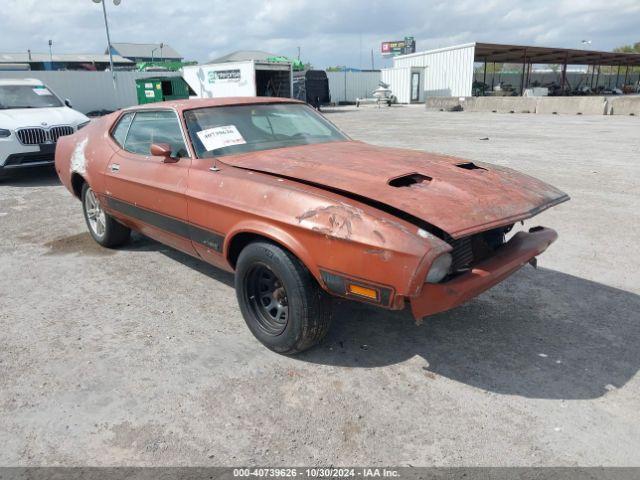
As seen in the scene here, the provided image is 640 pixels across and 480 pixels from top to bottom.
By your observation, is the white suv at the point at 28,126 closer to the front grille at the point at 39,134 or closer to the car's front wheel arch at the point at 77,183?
the front grille at the point at 39,134

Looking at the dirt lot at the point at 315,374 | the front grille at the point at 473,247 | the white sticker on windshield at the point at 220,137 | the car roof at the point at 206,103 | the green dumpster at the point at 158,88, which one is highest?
the green dumpster at the point at 158,88

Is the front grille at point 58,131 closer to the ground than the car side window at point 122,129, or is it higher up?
closer to the ground

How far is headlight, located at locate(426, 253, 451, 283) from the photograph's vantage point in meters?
2.45

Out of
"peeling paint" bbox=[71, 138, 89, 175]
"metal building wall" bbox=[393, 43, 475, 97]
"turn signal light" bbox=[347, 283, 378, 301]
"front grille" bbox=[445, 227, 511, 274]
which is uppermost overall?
"metal building wall" bbox=[393, 43, 475, 97]

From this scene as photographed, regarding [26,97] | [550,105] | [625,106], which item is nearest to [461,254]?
[26,97]

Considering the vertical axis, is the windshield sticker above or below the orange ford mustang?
above

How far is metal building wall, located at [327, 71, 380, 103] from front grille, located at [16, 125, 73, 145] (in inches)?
1287

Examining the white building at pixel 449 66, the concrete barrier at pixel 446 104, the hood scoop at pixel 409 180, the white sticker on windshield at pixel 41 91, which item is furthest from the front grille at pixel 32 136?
the white building at pixel 449 66

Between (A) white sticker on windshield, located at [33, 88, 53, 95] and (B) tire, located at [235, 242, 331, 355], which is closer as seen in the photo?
(B) tire, located at [235, 242, 331, 355]

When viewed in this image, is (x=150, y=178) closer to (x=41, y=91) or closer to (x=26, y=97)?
(x=26, y=97)

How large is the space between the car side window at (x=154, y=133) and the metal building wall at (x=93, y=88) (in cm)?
2325

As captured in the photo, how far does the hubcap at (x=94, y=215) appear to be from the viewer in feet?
16.4

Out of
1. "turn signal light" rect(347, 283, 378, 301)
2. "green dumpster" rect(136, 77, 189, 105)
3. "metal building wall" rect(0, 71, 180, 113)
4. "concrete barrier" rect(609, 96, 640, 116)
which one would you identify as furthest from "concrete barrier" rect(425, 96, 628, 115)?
"turn signal light" rect(347, 283, 378, 301)

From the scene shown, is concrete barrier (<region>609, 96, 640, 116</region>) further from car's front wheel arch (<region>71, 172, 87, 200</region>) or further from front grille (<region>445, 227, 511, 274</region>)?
car's front wheel arch (<region>71, 172, 87, 200</region>)
